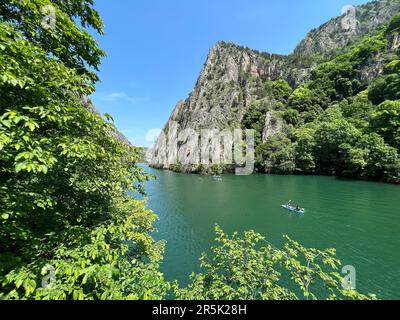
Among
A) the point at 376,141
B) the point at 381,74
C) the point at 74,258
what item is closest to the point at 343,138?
the point at 376,141

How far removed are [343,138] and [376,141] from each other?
9161 mm

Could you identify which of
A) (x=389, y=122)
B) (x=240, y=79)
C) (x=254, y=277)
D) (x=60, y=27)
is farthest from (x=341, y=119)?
(x=60, y=27)

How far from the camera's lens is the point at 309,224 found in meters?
22.9

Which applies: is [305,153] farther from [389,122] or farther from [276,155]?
[389,122]

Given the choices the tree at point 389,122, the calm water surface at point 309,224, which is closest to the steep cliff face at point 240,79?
the tree at point 389,122

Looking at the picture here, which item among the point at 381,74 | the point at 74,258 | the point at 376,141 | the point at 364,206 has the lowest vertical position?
the point at 364,206

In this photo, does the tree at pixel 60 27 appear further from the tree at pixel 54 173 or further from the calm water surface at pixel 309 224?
the calm water surface at pixel 309 224

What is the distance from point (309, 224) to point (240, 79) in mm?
113214

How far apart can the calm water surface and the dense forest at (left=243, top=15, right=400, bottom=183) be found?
18.5m

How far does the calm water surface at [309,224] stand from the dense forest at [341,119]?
18501 mm

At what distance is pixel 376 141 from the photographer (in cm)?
5128

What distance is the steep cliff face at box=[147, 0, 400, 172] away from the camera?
331ft

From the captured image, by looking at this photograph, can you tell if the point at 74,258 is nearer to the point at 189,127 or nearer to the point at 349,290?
the point at 349,290

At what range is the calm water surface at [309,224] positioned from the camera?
47.6ft
